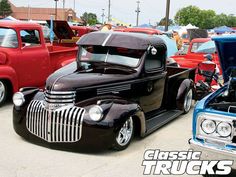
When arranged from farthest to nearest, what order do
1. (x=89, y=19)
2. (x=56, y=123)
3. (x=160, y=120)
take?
1. (x=89, y=19)
2. (x=160, y=120)
3. (x=56, y=123)

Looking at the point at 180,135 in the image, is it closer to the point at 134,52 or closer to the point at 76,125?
the point at 134,52

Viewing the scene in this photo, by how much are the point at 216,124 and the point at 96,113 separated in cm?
174

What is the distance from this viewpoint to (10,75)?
802 cm

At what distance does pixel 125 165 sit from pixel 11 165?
4.77 feet

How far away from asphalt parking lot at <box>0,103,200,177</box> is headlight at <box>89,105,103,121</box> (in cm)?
55

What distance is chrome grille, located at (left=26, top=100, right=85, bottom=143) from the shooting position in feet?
17.0

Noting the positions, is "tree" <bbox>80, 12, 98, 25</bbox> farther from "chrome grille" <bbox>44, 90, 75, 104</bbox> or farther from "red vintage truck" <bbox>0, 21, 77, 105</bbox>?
"chrome grille" <bbox>44, 90, 75, 104</bbox>

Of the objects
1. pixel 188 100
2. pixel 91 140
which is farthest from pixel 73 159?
pixel 188 100

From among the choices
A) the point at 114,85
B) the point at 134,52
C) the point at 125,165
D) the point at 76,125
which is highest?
the point at 134,52

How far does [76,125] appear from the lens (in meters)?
5.15

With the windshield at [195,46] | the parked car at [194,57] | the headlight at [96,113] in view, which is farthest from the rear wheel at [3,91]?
the windshield at [195,46]

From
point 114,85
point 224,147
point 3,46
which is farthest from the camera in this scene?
point 3,46

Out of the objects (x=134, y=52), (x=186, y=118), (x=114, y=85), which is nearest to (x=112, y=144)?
(x=114, y=85)

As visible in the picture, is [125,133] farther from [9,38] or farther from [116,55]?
[9,38]
